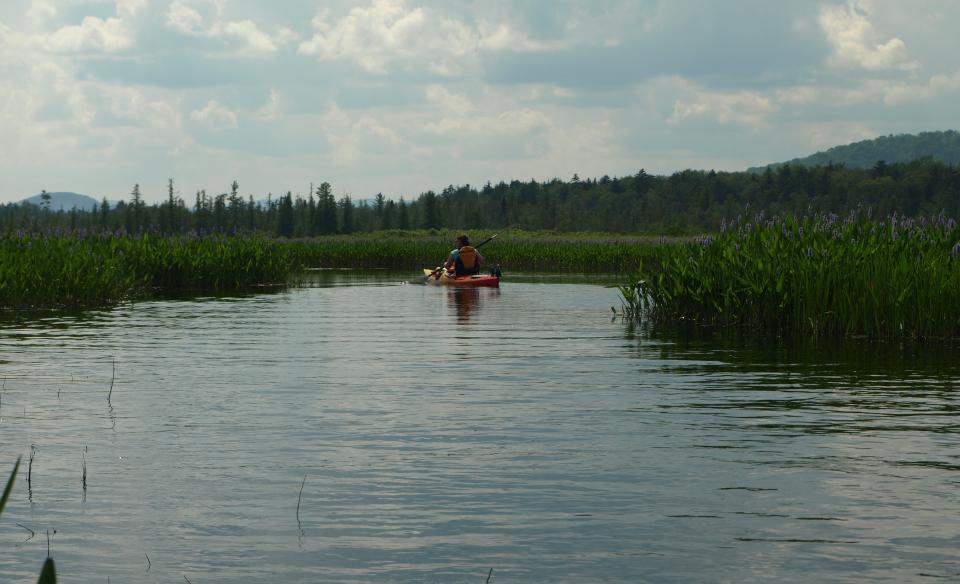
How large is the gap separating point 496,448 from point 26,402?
5676mm

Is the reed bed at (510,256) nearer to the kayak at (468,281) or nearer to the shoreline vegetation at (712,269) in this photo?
the shoreline vegetation at (712,269)

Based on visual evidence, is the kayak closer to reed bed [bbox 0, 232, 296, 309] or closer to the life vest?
the life vest

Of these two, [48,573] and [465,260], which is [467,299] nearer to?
[465,260]

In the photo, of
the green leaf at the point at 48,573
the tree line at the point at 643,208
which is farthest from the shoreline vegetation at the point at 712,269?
the tree line at the point at 643,208

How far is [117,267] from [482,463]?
960 inches

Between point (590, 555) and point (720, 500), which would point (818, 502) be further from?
point (590, 555)

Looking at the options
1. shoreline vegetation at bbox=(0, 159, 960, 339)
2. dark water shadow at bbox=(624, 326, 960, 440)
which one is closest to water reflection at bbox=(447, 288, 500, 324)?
shoreline vegetation at bbox=(0, 159, 960, 339)

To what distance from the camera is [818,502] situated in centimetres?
840

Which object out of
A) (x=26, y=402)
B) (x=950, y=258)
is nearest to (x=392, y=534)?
(x=26, y=402)

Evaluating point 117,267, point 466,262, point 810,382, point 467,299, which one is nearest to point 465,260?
point 466,262

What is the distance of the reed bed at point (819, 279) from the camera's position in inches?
753

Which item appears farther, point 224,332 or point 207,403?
point 224,332

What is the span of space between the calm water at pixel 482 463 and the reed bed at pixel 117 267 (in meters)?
9.17

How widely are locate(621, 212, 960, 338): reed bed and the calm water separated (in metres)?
0.99
